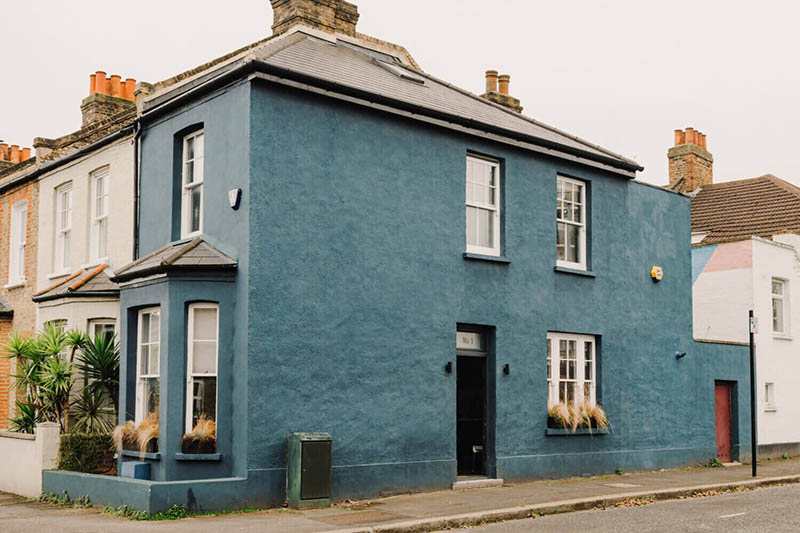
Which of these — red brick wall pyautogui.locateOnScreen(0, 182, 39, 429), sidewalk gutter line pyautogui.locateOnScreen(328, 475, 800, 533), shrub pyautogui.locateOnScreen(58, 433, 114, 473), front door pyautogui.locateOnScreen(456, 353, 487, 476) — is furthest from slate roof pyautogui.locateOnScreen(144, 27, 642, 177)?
sidewalk gutter line pyautogui.locateOnScreen(328, 475, 800, 533)

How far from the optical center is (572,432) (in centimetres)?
1770

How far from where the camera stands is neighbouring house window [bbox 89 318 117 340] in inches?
672

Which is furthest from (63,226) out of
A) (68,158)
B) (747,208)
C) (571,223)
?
(747,208)

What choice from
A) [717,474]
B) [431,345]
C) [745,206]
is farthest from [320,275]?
[745,206]

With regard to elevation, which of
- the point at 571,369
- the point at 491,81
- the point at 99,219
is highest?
the point at 491,81

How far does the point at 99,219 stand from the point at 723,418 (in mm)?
15165

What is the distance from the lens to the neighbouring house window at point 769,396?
23.5 m

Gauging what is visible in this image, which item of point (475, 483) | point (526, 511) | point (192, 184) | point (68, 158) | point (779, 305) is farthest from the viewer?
point (779, 305)

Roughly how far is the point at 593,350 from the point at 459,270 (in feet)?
13.8

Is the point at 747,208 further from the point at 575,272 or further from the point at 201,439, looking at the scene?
the point at 201,439

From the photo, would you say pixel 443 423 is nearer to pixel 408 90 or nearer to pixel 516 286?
pixel 516 286

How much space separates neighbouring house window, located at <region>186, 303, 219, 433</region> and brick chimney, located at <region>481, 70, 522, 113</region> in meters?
12.0

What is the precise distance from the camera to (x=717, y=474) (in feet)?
61.9

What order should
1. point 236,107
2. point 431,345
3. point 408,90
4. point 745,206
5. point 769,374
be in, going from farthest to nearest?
point 745,206
point 769,374
point 408,90
point 431,345
point 236,107
